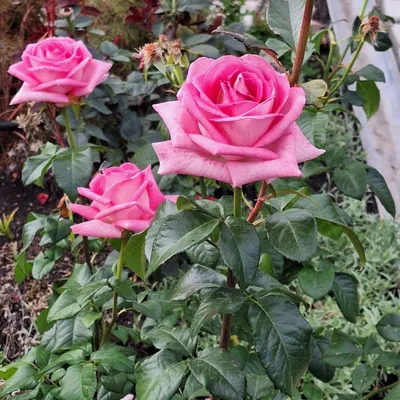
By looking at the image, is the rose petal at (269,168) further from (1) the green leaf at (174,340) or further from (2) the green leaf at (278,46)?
(2) the green leaf at (278,46)

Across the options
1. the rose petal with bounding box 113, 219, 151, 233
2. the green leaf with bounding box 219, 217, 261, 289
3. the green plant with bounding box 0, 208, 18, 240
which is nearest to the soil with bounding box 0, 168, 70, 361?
the green plant with bounding box 0, 208, 18, 240

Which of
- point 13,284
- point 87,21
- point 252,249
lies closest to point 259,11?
point 87,21

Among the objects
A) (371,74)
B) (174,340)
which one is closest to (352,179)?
(371,74)

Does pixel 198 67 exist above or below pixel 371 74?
above

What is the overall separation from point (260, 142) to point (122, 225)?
0.36 metres

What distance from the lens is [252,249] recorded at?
0.72 meters

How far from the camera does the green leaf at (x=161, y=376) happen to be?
811 mm

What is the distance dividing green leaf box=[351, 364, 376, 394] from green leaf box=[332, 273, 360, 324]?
0.11 metres

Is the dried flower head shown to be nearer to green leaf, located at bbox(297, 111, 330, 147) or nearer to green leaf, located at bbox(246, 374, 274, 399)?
green leaf, located at bbox(297, 111, 330, 147)

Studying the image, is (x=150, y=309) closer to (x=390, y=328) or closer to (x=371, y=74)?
(x=390, y=328)

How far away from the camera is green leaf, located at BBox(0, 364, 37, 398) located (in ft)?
3.65

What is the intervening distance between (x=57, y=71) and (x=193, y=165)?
2.08 ft

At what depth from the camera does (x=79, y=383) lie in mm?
1047

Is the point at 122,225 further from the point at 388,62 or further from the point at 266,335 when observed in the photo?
the point at 388,62
